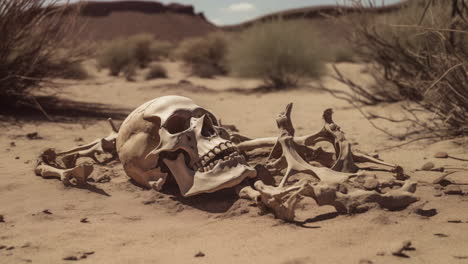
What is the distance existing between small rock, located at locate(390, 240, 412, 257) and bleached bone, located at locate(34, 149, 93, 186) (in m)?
2.43

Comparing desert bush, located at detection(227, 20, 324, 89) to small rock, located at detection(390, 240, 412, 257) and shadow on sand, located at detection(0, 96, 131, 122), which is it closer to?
shadow on sand, located at detection(0, 96, 131, 122)

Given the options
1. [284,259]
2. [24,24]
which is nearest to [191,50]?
[24,24]

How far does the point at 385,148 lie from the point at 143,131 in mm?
2853

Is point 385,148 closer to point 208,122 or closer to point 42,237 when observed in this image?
point 208,122

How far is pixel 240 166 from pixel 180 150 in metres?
0.54

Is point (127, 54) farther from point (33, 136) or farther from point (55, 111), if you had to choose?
point (33, 136)

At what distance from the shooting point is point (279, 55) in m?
14.5

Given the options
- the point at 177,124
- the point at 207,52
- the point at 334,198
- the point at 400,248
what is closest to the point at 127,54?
the point at 207,52

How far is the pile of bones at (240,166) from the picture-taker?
3.09 metres

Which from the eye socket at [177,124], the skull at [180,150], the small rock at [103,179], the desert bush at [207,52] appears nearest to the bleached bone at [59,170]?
the small rock at [103,179]

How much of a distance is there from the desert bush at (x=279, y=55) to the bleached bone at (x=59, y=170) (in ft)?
33.7

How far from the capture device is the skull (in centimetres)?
338

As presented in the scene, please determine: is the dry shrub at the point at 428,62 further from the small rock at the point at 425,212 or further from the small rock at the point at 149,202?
the small rock at the point at 149,202

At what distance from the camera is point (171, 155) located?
→ 371 centimetres
